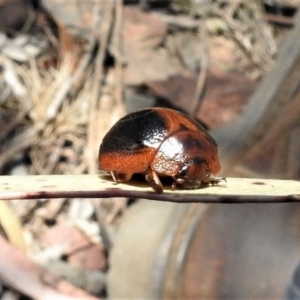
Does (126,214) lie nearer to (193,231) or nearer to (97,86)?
(193,231)

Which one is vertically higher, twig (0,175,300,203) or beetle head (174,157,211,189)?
twig (0,175,300,203)

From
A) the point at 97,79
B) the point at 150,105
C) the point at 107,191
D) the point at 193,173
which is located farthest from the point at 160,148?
the point at 97,79

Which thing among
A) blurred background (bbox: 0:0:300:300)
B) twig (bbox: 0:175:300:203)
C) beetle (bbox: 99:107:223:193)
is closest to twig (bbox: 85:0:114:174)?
blurred background (bbox: 0:0:300:300)

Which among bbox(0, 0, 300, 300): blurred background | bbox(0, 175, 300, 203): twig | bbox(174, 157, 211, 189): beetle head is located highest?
bbox(0, 175, 300, 203): twig

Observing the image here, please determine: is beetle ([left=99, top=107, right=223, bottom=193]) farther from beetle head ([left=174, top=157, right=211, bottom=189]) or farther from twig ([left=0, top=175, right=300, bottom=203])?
twig ([left=0, top=175, right=300, bottom=203])

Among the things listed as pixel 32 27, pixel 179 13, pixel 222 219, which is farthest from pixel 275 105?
pixel 32 27

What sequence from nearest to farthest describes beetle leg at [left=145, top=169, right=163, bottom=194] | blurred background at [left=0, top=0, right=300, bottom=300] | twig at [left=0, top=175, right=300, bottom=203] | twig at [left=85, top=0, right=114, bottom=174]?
twig at [left=0, top=175, right=300, bottom=203], beetle leg at [left=145, top=169, right=163, bottom=194], blurred background at [left=0, top=0, right=300, bottom=300], twig at [left=85, top=0, right=114, bottom=174]

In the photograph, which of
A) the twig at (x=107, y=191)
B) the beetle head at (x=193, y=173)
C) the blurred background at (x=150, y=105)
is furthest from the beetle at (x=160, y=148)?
the blurred background at (x=150, y=105)
